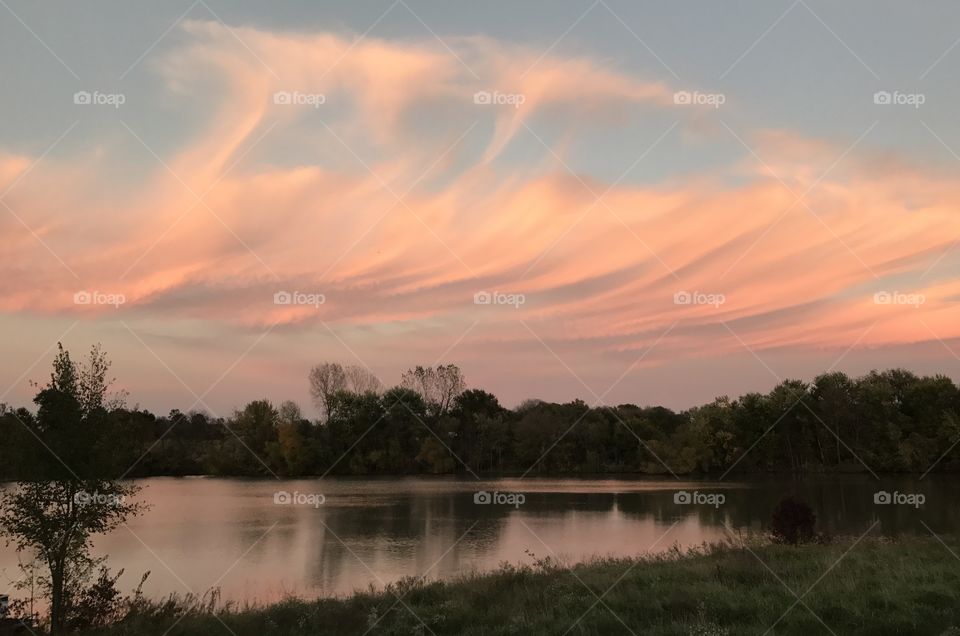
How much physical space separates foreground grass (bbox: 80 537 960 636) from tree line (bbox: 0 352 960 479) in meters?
82.1

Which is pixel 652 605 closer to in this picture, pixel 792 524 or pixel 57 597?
pixel 57 597

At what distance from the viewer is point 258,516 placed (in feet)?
155

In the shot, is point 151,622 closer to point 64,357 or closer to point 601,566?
point 64,357

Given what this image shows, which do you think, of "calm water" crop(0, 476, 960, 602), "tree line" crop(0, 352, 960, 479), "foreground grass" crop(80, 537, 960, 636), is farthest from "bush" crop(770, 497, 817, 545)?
"tree line" crop(0, 352, 960, 479)

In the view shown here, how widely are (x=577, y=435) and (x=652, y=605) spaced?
312 ft

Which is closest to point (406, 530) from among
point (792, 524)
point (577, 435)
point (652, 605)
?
point (792, 524)

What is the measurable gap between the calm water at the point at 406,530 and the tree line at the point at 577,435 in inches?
1187

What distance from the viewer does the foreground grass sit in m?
12.2

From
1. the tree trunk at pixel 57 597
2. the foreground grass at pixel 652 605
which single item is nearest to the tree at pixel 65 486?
the tree trunk at pixel 57 597

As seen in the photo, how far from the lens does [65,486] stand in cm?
1561

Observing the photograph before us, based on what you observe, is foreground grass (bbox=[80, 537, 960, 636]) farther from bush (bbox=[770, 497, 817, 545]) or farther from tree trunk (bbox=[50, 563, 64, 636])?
bush (bbox=[770, 497, 817, 545])

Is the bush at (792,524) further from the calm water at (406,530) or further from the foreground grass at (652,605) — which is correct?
the foreground grass at (652,605)

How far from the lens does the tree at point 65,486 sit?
15.2 meters

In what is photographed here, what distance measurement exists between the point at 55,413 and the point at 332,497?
47957 mm
